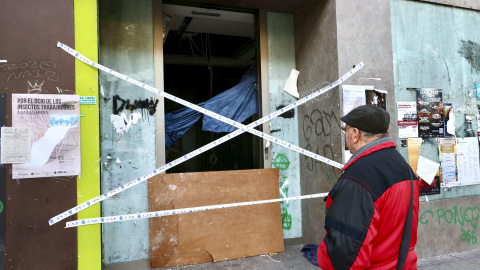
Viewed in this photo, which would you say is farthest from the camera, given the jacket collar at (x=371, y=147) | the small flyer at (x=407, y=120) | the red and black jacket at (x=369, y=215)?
the small flyer at (x=407, y=120)

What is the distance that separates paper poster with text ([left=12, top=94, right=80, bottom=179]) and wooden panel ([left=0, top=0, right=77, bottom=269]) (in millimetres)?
71

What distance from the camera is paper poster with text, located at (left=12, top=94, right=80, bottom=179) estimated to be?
3.22m

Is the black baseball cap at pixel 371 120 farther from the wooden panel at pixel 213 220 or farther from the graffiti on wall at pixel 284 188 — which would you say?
the graffiti on wall at pixel 284 188

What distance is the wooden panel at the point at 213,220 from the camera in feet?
13.9

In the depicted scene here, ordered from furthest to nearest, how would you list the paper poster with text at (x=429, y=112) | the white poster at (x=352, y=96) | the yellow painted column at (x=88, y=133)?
1. the paper poster with text at (x=429, y=112)
2. the white poster at (x=352, y=96)
3. the yellow painted column at (x=88, y=133)

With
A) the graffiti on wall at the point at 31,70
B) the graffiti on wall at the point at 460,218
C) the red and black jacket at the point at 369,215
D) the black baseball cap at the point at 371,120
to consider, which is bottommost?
the graffiti on wall at the point at 460,218

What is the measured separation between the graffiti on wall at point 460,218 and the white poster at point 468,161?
44 centimetres

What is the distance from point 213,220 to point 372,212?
3.05m

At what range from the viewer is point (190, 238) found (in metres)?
4.32

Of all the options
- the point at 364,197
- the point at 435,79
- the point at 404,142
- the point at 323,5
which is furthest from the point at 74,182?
the point at 435,79

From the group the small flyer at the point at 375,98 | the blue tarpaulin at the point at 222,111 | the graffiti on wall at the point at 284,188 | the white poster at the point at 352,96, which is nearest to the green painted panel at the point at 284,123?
the graffiti on wall at the point at 284,188

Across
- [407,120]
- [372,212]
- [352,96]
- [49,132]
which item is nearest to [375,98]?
[352,96]

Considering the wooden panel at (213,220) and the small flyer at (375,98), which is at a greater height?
the small flyer at (375,98)

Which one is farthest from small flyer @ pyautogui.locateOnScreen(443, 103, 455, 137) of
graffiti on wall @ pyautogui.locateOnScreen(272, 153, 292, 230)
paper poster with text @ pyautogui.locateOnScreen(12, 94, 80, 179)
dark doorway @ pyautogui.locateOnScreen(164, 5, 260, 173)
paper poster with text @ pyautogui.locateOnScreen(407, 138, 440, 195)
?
paper poster with text @ pyautogui.locateOnScreen(12, 94, 80, 179)
